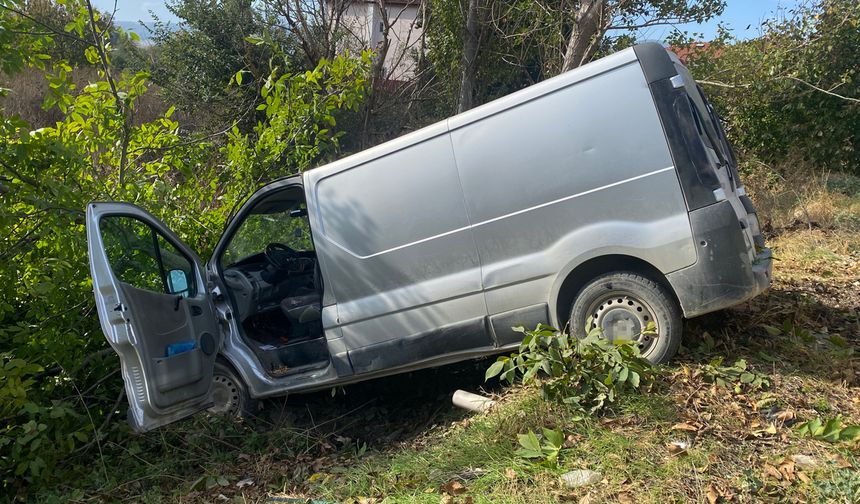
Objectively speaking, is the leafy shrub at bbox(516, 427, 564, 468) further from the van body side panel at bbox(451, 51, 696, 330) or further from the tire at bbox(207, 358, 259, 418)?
the tire at bbox(207, 358, 259, 418)

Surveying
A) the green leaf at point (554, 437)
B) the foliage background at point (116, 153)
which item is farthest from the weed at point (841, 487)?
the foliage background at point (116, 153)

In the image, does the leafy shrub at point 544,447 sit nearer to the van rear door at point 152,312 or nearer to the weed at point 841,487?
the weed at point 841,487

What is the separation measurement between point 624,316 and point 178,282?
3.39 m

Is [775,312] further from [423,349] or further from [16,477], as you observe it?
[16,477]

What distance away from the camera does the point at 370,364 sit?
485cm

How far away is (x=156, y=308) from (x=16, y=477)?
1565 millimetres

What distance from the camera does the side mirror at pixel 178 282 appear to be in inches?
194

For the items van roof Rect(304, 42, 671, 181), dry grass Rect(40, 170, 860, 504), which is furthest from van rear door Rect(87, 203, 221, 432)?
van roof Rect(304, 42, 671, 181)

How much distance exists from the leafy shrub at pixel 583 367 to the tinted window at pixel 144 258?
2.62m

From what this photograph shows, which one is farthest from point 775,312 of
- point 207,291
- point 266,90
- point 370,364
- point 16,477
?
point 16,477

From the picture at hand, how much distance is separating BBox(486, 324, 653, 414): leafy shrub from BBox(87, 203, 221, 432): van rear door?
2252 mm

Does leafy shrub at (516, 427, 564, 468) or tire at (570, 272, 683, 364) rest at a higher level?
tire at (570, 272, 683, 364)

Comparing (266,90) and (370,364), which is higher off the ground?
(266,90)

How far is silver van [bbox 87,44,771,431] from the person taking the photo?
3949 mm
